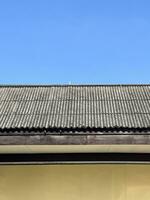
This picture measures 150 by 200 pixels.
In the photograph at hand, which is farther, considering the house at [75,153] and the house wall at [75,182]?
the house wall at [75,182]

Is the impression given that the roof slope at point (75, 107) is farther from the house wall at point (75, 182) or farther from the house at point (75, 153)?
the house wall at point (75, 182)

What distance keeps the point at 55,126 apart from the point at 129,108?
4.19 ft

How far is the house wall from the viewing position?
5.27 meters

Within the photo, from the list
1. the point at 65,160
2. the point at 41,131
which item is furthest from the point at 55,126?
the point at 65,160

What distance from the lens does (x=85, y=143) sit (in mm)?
4789

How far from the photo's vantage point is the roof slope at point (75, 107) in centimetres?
504

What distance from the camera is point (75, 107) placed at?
5.84 m

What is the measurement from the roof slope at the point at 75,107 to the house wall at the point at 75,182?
23.9 inches

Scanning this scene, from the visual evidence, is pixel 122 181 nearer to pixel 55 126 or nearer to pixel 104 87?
pixel 55 126

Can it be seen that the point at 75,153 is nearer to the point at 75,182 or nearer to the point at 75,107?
the point at 75,182

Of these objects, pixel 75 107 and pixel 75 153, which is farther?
pixel 75 107

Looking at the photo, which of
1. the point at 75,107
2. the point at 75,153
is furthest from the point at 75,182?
the point at 75,107

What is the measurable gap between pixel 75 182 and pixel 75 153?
14.7 inches

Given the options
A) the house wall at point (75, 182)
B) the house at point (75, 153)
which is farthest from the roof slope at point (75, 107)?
the house wall at point (75, 182)
